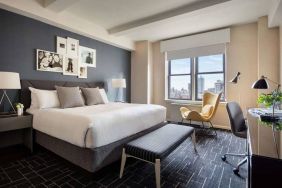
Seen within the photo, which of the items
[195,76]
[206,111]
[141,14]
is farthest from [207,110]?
[141,14]

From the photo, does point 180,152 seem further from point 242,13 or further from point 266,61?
point 242,13

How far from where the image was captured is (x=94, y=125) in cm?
180

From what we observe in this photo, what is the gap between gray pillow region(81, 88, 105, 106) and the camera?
11.4 ft

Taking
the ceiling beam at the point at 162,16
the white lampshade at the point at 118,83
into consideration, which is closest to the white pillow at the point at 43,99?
the white lampshade at the point at 118,83

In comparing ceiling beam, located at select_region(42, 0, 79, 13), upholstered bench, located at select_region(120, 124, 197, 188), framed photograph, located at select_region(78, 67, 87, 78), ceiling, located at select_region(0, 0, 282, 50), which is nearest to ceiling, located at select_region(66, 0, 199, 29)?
ceiling, located at select_region(0, 0, 282, 50)

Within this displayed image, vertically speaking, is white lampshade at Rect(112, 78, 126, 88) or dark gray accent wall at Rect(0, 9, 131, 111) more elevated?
dark gray accent wall at Rect(0, 9, 131, 111)

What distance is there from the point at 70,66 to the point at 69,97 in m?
1.12

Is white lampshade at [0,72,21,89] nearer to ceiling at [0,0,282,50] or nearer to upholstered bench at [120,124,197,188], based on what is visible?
ceiling at [0,0,282,50]

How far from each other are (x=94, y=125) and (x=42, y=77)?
231 cm

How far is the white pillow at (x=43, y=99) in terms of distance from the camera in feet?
9.30

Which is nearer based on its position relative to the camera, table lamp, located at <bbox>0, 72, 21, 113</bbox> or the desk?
the desk

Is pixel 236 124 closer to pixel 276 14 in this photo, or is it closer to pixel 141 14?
pixel 276 14

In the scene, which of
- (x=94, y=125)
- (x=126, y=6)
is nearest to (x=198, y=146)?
(x=94, y=125)

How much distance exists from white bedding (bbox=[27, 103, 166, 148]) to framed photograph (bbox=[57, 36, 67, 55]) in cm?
152
